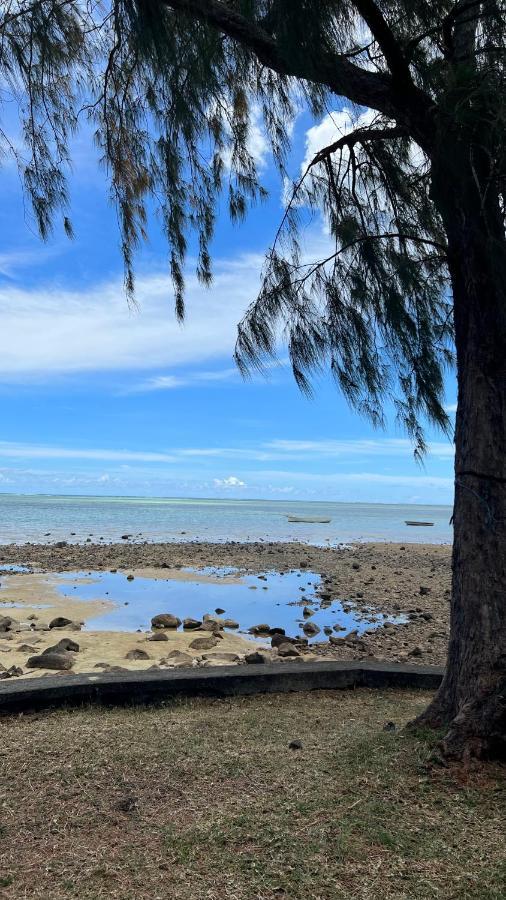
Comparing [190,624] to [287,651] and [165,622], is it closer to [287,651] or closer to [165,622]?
[165,622]

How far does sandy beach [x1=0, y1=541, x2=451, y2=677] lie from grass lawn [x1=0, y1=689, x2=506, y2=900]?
2.65 m

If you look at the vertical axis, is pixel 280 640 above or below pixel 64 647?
below

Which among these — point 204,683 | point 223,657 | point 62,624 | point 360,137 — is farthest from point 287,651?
point 360,137

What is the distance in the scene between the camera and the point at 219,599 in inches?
452

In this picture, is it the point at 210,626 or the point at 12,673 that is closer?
the point at 12,673

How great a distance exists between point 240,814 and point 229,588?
1030 centimetres

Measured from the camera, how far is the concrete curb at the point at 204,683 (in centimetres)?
410

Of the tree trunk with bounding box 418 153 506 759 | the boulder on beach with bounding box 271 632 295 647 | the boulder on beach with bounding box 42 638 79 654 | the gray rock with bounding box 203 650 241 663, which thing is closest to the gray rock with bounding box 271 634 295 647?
the boulder on beach with bounding box 271 632 295 647

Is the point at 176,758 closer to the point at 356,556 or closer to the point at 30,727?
the point at 30,727

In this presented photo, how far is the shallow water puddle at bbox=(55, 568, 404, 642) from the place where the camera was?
9305mm

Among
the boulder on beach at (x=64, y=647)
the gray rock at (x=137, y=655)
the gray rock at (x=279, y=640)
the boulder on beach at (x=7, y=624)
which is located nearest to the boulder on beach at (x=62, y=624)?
the boulder on beach at (x=7, y=624)

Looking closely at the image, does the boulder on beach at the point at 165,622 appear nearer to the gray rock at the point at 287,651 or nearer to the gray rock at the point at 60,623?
the gray rock at the point at 60,623

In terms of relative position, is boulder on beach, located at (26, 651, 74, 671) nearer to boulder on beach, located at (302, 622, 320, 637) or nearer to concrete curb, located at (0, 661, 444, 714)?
concrete curb, located at (0, 661, 444, 714)

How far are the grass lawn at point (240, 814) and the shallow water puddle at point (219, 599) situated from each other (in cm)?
489
